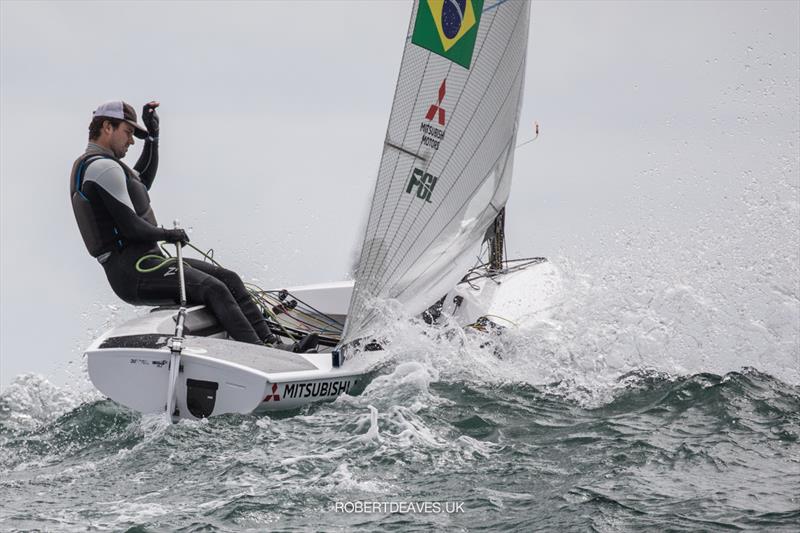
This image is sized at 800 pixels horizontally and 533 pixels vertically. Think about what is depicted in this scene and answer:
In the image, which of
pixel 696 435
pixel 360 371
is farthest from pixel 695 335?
pixel 360 371

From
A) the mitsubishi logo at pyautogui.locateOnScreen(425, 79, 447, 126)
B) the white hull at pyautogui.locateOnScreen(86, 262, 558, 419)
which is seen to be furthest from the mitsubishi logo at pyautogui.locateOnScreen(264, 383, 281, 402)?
the mitsubishi logo at pyautogui.locateOnScreen(425, 79, 447, 126)

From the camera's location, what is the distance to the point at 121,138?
24.3ft

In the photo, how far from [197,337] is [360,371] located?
3.15 ft

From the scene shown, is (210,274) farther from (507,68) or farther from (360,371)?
(507,68)

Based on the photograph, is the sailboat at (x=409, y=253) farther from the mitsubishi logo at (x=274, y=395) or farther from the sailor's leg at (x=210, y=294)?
the sailor's leg at (x=210, y=294)

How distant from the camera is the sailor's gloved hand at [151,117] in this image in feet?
26.0

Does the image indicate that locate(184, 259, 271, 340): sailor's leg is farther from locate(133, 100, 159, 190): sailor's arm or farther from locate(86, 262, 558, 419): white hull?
locate(133, 100, 159, 190): sailor's arm

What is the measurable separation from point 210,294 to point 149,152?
136 cm

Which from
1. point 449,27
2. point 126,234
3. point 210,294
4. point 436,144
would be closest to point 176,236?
point 126,234

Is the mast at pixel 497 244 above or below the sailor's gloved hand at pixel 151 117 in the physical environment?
below

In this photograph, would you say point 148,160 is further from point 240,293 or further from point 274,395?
point 274,395

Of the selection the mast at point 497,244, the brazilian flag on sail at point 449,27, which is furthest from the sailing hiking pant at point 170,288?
the mast at point 497,244

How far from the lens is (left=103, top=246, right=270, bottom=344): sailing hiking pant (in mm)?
7203

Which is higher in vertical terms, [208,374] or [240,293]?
[240,293]
